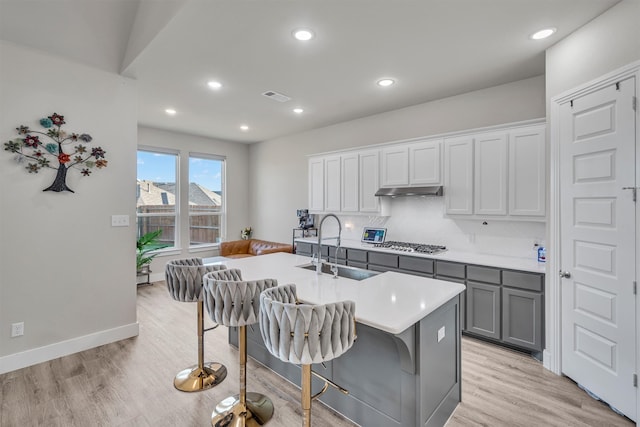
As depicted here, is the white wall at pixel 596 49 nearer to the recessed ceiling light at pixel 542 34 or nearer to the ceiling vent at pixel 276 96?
the recessed ceiling light at pixel 542 34

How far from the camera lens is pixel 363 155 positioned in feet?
14.7

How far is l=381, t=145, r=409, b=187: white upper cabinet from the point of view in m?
4.01

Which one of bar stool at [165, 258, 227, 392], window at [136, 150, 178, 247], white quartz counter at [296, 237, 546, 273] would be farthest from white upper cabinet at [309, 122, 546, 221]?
window at [136, 150, 178, 247]

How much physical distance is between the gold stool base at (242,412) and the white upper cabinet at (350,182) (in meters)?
3.03

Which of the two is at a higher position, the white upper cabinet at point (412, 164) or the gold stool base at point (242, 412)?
the white upper cabinet at point (412, 164)

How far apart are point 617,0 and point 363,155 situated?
2884mm

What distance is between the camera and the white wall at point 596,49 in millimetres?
1986

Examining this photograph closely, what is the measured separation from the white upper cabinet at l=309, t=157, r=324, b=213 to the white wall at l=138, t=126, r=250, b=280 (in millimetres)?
2340

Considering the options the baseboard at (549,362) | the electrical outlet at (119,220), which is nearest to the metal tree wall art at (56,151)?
the electrical outlet at (119,220)

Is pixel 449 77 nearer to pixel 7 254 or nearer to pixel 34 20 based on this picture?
pixel 34 20

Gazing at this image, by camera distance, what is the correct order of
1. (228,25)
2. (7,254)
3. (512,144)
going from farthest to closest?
1. (512,144)
2. (7,254)
3. (228,25)

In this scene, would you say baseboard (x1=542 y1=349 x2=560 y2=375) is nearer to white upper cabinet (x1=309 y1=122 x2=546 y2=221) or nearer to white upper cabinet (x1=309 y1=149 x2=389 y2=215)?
white upper cabinet (x1=309 y1=122 x2=546 y2=221)

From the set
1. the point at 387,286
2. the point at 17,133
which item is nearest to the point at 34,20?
the point at 17,133

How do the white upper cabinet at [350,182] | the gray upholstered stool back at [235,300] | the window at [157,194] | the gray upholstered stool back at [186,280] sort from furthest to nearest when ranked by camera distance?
the window at [157,194]
the white upper cabinet at [350,182]
the gray upholstered stool back at [186,280]
the gray upholstered stool back at [235,300]
